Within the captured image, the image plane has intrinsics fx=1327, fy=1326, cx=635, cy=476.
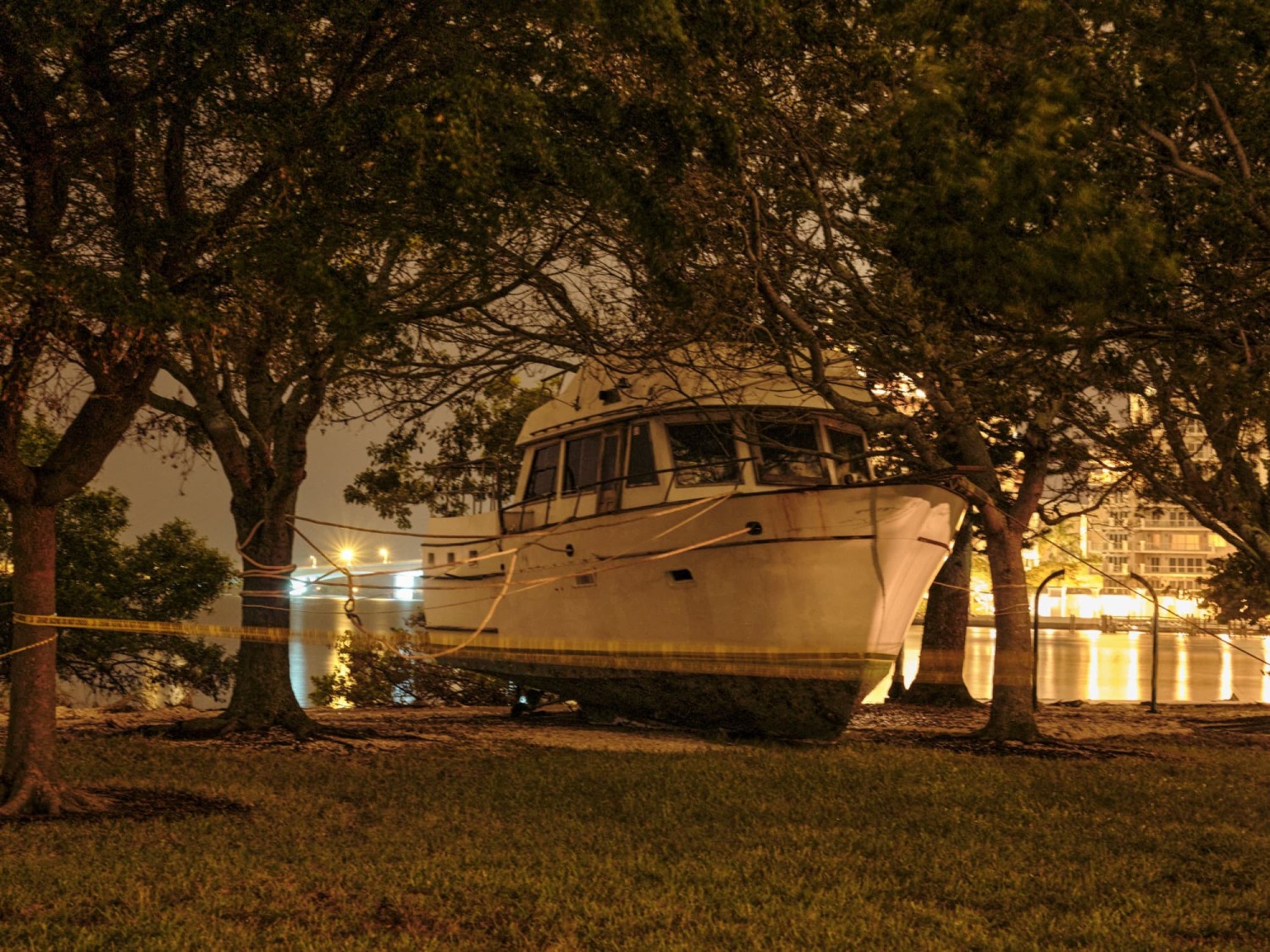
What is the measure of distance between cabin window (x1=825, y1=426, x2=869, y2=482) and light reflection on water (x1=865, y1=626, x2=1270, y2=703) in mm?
4740

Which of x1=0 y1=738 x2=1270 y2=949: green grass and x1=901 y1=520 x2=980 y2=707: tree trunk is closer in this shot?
x1=0 y1=738 x2=1270 y2=949: green grass

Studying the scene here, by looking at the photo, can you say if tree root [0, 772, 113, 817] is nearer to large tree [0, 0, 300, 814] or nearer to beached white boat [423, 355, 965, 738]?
large tree [0, 0, 300, 814]

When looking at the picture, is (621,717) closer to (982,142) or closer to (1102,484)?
(1102,484)

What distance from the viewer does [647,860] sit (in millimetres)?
8406

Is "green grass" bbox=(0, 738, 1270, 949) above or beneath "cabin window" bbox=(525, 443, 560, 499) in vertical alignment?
beneath

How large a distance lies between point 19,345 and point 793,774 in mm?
7580

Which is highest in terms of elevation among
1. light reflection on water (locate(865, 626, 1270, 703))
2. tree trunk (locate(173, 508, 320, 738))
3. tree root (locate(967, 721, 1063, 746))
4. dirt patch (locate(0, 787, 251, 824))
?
tree trunk (locate(173, 508, 320, 738))

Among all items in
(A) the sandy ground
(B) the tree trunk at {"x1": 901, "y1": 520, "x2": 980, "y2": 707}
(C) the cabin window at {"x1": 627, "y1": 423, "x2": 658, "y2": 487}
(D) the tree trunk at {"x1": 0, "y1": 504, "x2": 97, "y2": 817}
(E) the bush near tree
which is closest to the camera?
(D) the tree trunk at {"x1": 0, "y1": 504, "x2": 97, "y2": 817}

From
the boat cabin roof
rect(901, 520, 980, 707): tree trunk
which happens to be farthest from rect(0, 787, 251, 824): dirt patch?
rect(901, 520, 980, 707): tree trunk

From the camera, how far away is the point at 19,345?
30.2 ft

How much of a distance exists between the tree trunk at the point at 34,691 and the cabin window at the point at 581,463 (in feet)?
26.7

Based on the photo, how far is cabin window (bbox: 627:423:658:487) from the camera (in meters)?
16.3

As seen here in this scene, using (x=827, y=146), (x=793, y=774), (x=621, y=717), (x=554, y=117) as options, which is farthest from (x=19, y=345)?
(x=621, y=717)

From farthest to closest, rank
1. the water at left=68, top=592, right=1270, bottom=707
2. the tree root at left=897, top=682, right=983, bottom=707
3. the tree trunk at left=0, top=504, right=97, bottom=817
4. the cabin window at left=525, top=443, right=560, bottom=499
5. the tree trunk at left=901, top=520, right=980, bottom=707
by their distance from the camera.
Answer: the water at left=68, top=592, right=1270, bottom=707, the tree trunk at left=901, top=520, right=980, bottom=707, the tree root at left=897, top=682, right=983, bottom=707, the cabin window at left=525, top=443, right=560, bottom=499, the tree trunk at left=0, top=504, right=97, bottom=817
